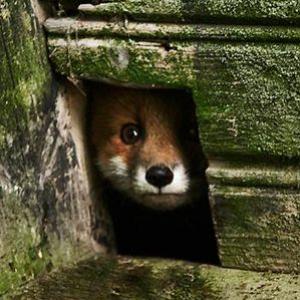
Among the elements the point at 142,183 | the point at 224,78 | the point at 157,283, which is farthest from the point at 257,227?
the point at 142,183

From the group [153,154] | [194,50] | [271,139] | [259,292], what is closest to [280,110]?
[271,139]

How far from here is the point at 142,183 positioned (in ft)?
12.4

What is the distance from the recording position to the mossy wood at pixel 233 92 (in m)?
2.97

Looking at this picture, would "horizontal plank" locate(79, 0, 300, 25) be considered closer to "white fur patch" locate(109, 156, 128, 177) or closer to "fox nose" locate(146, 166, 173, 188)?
"fox nose" locate(146, 166, 173, 188)

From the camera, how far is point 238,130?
308 centimetres

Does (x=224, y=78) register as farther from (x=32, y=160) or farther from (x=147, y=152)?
(x=147, y=152)

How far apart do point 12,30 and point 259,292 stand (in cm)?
115

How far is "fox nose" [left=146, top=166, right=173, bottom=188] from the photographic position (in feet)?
12.1

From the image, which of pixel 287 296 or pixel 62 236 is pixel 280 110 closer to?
pixel 287 296

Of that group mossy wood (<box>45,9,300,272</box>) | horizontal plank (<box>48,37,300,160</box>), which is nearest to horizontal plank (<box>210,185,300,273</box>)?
mossy wood (<box>45,9,300,272</box>)

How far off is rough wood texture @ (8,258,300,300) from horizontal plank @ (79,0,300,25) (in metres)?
0.85

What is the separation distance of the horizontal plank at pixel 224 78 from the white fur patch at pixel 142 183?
63 cm

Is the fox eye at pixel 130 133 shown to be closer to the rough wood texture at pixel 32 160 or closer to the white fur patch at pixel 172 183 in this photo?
the white fur patch at pixel 172 183

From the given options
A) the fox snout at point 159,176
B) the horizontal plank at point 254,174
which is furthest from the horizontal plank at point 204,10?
the fox snout at point 159,176
